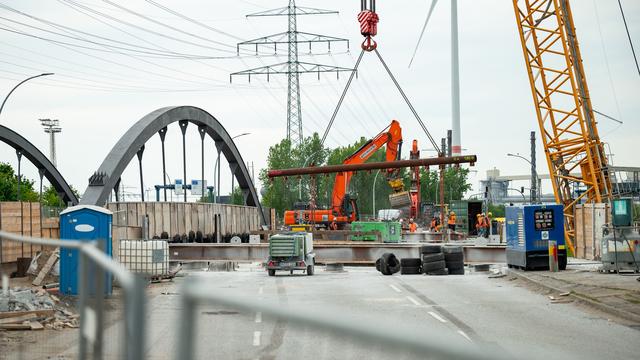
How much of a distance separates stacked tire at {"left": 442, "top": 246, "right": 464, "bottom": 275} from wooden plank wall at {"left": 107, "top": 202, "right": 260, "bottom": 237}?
53.9 ft

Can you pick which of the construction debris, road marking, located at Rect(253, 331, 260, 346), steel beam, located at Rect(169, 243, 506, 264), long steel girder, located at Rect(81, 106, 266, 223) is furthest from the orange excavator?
road marking, located at Rect(253, 331, 260, 346)

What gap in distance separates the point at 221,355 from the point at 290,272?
105 ft

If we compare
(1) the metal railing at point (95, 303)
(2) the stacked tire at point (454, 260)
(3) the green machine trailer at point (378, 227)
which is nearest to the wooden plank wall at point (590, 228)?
(2) the stacked tire at point (454, 260)

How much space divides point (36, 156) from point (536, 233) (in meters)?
45.0

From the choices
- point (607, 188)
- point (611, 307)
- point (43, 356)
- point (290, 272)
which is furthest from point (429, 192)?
point (43, 356)

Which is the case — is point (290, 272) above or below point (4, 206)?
below

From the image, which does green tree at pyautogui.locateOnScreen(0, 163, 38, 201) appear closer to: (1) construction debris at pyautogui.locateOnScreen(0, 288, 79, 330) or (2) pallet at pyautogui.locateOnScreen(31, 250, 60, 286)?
(2) pallet at pyautogui.locateOnScreen(31, 250, 60, 286)

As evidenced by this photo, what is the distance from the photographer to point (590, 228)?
42875 mm

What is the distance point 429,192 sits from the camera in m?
175

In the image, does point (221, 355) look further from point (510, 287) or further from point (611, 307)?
point (510, 287)

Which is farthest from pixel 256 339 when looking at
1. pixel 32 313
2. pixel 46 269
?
pixel 46 269

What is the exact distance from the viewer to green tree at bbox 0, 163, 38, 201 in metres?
118

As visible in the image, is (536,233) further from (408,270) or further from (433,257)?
(408,270)

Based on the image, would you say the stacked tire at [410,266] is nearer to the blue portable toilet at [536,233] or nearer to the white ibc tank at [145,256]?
the blue portable toilet at [536,233]
